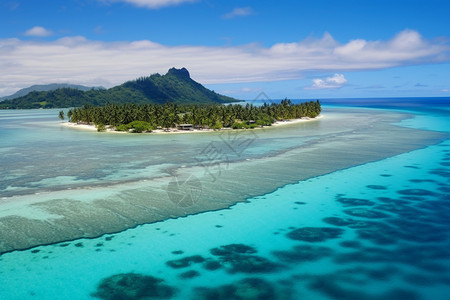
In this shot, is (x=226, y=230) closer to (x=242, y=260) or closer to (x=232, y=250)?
(x=232, y=250)

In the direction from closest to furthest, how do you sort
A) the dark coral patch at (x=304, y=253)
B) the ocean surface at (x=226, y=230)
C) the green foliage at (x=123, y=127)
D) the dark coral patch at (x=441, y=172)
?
the ocean surface at (x=226, y=230)
the dark coral patch at (x=304, y=253)
the dark coral patch at (x=441, y=172)
the green foliage at (x=123, y=127)

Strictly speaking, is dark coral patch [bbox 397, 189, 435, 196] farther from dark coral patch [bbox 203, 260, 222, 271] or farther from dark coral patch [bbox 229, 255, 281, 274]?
dark coral patch [bbox 203, 260, 222, 271]

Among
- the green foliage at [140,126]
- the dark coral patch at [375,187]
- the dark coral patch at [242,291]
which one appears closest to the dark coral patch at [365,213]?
the dark coral patch at [375,187]

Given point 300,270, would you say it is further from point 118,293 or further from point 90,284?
point 90,284

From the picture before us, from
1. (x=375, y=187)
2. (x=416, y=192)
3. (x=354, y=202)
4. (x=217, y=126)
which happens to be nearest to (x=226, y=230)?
(x=354, y=202)

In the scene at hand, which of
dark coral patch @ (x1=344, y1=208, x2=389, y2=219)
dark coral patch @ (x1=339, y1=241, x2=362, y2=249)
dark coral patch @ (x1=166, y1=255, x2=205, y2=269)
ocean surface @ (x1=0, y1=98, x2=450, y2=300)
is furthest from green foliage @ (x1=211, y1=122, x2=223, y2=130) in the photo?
dark coral patch @ (x1=166, y1=255, x2=205, y2=269)

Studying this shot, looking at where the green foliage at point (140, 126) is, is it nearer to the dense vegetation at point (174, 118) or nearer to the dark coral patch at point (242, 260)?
the dense vegetation at point (174, 118)

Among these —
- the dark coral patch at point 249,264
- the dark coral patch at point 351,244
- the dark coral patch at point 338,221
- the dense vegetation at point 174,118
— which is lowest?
the dark coral patch at point 249,264
